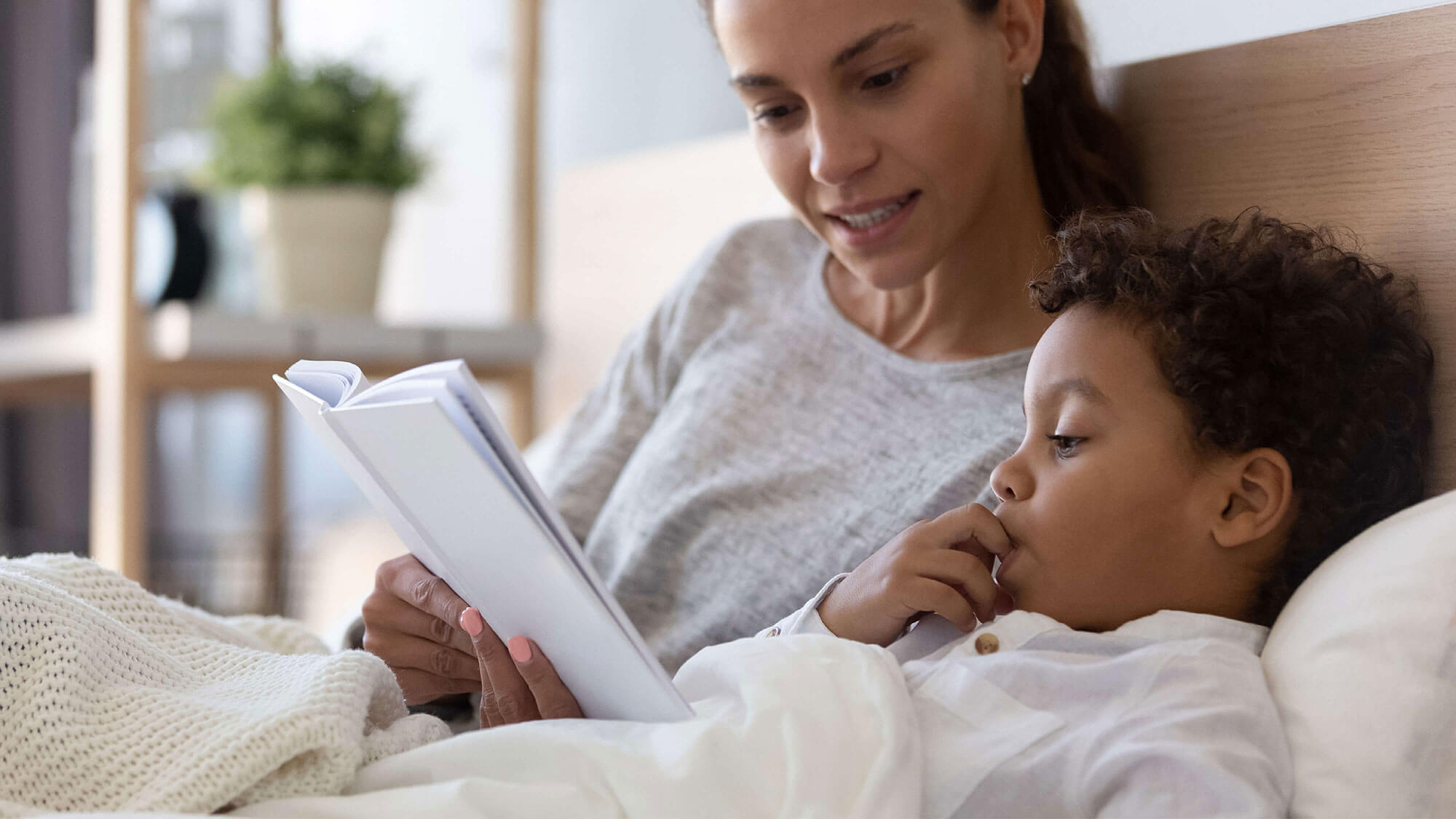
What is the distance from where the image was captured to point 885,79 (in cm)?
102

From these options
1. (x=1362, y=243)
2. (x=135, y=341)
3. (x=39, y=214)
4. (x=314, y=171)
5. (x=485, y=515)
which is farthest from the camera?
(x=39, y=214)

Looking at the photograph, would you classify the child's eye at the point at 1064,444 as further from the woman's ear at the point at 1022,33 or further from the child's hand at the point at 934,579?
the woman's ear at the point at 1022,33

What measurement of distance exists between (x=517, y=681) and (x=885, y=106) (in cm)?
52

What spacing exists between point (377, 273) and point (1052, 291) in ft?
4.83

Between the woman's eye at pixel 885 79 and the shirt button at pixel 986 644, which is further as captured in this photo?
the woman's eye at pixel 885 79

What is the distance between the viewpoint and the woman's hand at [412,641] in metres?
0.94

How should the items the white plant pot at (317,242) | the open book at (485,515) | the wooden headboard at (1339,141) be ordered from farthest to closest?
the white plant pot at (317,242) → the wooden headboard at (1339,141) → the open book at (485,515)

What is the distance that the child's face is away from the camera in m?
0.77

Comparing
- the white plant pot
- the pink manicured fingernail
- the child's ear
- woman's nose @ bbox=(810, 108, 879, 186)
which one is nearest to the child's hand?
the child's ear

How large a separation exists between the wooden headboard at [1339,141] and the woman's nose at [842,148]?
0.86 ft

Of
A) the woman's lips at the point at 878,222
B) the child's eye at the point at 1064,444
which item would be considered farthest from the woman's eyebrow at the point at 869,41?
the child's eye at the point at 1064,444

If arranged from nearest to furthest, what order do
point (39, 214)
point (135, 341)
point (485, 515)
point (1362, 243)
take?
point (485, 515) → point (1362, 243) → point (135, 341) → point (39, 214)

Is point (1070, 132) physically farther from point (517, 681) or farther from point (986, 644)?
point (517, 681)

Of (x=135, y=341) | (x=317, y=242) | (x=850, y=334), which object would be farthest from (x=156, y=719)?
(x=317, y=242)
